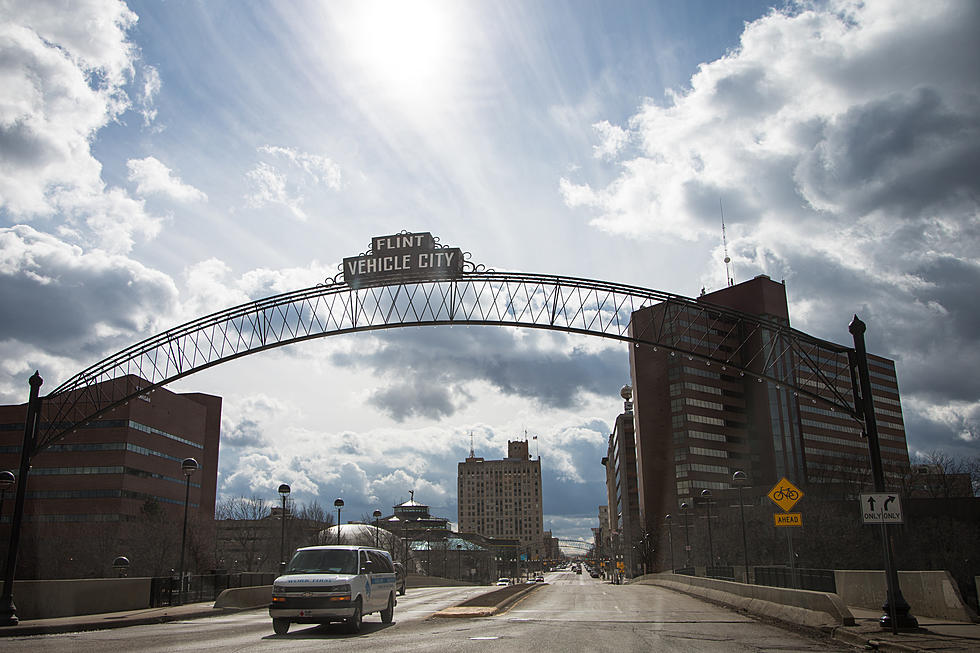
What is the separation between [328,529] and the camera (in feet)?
350

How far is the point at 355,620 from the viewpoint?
Answer: 717 inches

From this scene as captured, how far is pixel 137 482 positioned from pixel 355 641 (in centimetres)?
9530

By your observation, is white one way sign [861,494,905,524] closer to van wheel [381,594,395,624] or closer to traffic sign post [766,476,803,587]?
traffic sign post [766,476,803,587]

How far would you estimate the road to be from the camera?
48.1ft

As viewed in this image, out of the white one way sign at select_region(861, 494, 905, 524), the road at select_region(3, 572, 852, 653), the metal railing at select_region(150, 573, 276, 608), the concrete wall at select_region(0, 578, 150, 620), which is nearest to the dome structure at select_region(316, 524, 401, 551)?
the metal railing at select_region(150, 573, 276, 608)

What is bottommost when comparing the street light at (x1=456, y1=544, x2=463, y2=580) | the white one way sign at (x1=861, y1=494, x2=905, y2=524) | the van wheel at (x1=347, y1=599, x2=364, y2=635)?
the street light at (x1=456, y1=544, x2=463, y2=580)

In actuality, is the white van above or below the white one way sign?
below

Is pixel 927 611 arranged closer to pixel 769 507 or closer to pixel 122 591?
pixel 122 591

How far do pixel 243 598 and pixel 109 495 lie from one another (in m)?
78.8

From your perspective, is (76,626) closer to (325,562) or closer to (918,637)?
(325,562)

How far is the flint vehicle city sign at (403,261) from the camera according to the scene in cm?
3209

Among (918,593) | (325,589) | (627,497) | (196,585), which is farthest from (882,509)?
(627,497)

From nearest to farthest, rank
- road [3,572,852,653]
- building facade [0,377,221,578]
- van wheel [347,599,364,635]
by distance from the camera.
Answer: road [3,572,852,653]
van wheel [347,599,364,635]
building facade [0,377,221,578]

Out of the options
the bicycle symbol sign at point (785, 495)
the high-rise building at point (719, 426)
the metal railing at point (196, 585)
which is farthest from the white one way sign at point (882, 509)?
the high-rise building at point (719, 426)
